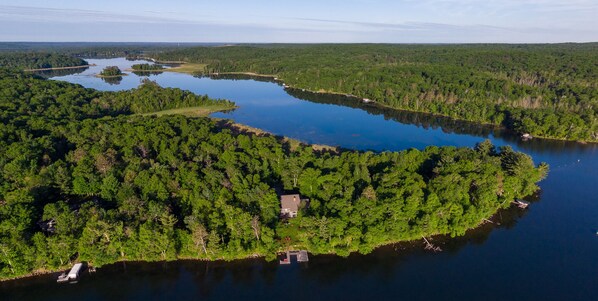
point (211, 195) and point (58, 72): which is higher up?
point (58, 72)

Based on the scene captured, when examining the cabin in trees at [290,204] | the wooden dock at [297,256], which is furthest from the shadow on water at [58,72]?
the wooden dock at [297,256]

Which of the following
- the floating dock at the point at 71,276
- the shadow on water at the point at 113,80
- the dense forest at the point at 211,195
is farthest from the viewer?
the shadow on water at the point at 113,80

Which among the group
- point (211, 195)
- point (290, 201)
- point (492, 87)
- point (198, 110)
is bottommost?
point (290, 201)

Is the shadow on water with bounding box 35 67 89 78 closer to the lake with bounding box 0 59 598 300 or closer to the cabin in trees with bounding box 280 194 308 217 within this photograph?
the lake with bounding box 0 59 598 300

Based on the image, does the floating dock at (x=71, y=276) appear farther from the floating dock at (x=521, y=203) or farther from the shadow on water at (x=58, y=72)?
the shadow on water at (x=58, y=72)

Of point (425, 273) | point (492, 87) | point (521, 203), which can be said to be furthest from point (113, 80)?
point (521, 203)

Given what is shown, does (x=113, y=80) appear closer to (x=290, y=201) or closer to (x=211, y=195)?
(x=211, y=195)

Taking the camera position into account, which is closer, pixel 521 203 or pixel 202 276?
pixel 202 276
